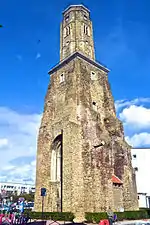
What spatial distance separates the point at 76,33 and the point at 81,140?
55.5ft

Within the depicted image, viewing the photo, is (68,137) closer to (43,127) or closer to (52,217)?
(43,127)

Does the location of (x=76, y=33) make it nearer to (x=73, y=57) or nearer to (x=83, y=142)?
(x=73, y=57)

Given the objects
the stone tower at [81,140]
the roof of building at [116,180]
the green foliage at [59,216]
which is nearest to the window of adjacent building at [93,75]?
the stone tower at [81,140]

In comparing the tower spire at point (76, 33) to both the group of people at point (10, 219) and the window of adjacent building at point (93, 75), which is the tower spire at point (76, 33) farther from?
the group of people at point (10, 219)

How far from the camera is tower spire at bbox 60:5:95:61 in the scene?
113 ft

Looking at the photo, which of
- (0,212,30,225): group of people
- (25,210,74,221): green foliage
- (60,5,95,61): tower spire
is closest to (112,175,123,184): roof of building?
(25,210,74,221): green foliage

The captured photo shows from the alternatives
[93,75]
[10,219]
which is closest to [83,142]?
[93,75]

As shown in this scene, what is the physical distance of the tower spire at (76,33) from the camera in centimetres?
3442

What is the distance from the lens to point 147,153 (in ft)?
150

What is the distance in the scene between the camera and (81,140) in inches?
1053

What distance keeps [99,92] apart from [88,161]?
35.4ft

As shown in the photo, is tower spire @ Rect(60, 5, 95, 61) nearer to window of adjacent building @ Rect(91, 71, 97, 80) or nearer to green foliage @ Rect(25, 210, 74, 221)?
window of adjacent building @ Rect(91, 71, 97, 80)

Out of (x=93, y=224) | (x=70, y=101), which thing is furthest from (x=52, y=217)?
(x=70, y=101)

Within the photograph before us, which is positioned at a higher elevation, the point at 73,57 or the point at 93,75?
the point at 73,57
